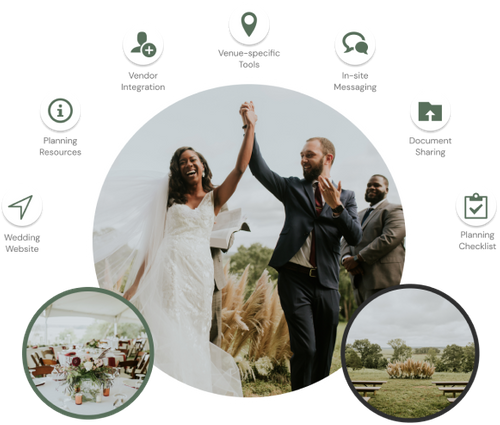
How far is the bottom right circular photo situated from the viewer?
452 cm

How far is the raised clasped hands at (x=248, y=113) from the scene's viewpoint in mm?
4863

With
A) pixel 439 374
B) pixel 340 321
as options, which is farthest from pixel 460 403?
pixel 340 321

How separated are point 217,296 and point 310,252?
870 mm

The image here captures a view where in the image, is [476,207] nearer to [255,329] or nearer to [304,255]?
[304,255]

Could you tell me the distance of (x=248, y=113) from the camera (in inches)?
192

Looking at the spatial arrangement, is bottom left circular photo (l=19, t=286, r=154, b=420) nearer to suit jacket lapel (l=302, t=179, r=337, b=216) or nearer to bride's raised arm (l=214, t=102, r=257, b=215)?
bride's raised arm (l=214, t=102, r=257, b=215)

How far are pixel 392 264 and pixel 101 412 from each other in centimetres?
267

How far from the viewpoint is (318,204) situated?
490 centimetres

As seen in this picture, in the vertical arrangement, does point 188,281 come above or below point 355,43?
below

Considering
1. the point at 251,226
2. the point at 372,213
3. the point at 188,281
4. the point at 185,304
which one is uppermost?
the point at 372,213

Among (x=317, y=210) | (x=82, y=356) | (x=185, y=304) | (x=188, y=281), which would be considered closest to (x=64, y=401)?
(x=82, y=356)

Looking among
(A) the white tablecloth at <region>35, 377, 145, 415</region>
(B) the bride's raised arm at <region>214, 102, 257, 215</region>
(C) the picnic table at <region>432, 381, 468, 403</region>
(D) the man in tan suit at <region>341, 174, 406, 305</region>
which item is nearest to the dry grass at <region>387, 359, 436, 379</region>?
Answer: (C) the picnic table at <region>432, 381, 468, 403</region>

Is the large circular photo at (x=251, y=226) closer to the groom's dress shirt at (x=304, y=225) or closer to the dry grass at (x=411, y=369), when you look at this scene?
the groom's dress shirt at (x=304, y=225)

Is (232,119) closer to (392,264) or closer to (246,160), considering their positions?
(246,160)
